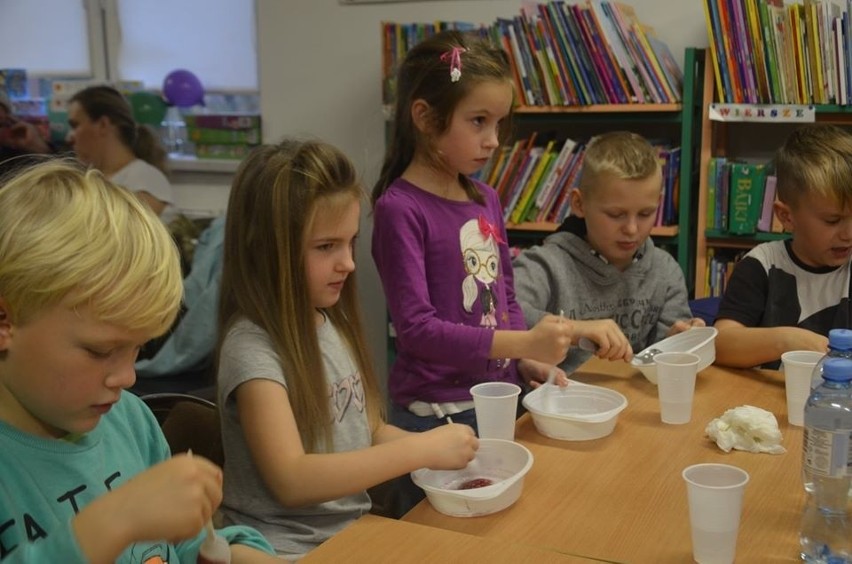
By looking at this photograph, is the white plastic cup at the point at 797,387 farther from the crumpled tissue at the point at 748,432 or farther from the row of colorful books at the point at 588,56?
the row of colorful books at the point at 588,56

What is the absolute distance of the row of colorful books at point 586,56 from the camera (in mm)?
2998

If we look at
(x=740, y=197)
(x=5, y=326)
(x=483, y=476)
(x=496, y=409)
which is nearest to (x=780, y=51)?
(x=740, y=197)

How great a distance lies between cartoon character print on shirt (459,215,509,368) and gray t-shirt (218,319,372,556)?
0.53m

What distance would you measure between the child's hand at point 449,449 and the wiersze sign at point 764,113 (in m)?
2.01

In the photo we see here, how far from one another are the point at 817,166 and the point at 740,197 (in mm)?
1040

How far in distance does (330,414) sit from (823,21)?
7.12ft

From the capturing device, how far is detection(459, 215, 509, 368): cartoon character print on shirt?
6.32 feet

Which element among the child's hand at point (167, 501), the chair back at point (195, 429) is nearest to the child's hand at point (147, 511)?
the child's hand at point (167, 501)

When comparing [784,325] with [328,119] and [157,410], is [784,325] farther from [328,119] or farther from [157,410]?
[328,119]

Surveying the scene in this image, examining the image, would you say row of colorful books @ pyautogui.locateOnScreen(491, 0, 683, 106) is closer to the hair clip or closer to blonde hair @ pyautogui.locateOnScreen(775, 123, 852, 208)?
blonde hair @ pyautogui.locateOnScreen(775, 123, 852, 208)

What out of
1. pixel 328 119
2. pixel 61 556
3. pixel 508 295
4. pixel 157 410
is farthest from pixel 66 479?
pixel 328 119

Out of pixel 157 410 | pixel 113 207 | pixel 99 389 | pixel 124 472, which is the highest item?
pixel 113 207

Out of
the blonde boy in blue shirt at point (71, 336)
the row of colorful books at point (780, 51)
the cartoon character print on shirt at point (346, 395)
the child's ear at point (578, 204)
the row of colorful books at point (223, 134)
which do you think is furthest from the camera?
the row of colorful books at point (223, 134)

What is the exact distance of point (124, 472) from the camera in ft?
3.64
